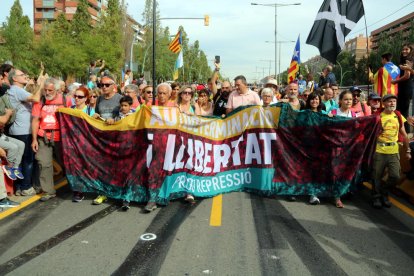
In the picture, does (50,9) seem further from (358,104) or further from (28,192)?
(358,104)

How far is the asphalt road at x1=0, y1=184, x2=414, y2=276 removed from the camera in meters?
3.74

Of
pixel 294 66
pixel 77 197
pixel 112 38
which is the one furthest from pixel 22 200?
pixel 112 38

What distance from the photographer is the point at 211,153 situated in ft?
20.9

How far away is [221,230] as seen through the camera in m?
4.72

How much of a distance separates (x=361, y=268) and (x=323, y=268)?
365 mm

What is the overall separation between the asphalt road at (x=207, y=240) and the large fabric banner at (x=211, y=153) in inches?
13.5

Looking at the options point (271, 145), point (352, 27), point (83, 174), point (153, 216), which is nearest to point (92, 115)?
point (83, 174)

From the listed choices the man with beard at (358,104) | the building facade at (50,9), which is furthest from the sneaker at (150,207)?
the building facade at (50,9)

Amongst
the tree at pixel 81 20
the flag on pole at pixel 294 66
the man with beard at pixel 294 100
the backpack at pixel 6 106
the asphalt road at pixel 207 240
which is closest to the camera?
the asphalt road at pixel 207 240

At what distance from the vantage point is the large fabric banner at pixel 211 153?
574 cm

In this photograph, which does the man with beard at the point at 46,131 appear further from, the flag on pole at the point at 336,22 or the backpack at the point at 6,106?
the flag on pole at the point at 336,22

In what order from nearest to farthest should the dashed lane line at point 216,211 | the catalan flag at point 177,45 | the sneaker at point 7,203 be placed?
the dashed lane line at point 216,211 → the sneaker at point 7,203 → the catalan flag at point 177,45

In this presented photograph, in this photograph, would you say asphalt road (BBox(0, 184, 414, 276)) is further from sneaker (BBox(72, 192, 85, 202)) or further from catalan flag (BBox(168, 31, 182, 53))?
catalan flag (BBox(168, 31, 182, 53))

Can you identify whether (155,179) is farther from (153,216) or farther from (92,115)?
(92,115)
